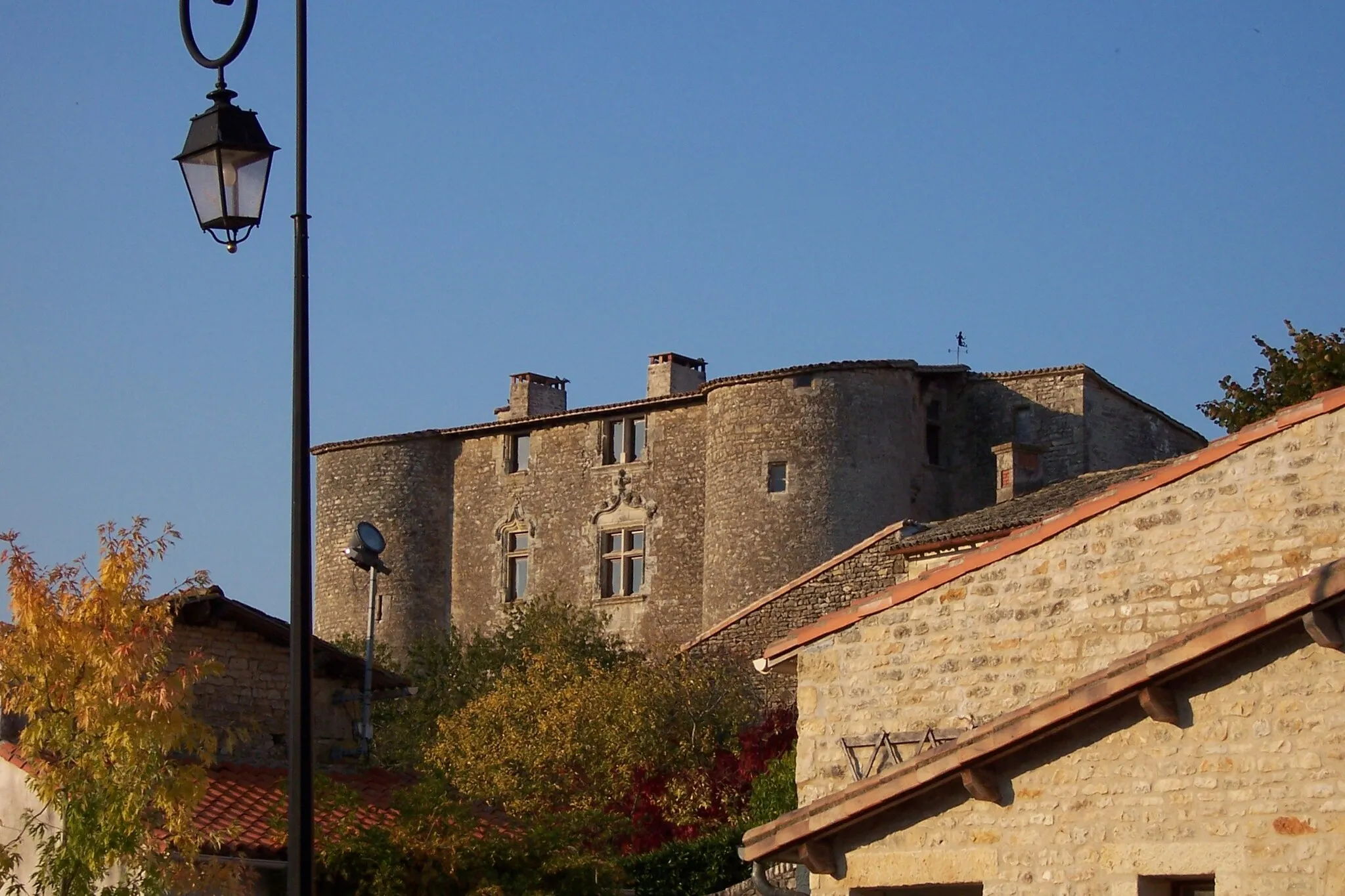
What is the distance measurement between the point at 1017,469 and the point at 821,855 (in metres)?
24.3

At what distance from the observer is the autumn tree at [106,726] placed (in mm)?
13773

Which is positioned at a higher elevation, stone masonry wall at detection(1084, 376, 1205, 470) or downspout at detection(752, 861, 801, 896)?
stone masonry wall at detection(1084, 376, 1205, 470)

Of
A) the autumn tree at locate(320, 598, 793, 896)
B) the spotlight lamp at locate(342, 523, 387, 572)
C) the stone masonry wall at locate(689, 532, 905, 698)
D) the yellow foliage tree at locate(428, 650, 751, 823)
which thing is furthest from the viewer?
the stone masonry wall at locate(689, 532, 905, 698)

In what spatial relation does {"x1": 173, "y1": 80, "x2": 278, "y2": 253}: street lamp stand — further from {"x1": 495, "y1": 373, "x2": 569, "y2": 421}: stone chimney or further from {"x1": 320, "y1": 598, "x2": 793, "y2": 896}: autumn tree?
{"x1": 495, "y1": 373, "x2": 569, "y2": 421}: stone chimney

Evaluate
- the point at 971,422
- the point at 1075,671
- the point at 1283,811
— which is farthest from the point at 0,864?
the point at 971,422

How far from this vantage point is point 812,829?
478 inches

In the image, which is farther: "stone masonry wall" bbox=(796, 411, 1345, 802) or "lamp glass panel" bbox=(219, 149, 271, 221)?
"stone masonry wall" bbox=(796, 411, 1345, 802)

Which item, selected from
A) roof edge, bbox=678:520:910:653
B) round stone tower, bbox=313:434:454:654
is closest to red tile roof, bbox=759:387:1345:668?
roof edge, bbox=678:520:910:653

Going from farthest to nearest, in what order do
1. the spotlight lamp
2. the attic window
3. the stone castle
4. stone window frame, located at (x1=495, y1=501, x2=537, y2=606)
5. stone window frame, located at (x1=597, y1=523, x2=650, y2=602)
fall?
1. stone window frame, located at (x1=495, y1=501, x2=537, y2=606)
2. stone window frame, located at (x1=597, y1=523, x2=650, y2=602)
3. the attic window
4. the stone castle
5. the spotlight lamp

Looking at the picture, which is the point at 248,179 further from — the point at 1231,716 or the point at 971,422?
the point at 971,422

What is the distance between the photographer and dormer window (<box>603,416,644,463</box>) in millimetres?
45938

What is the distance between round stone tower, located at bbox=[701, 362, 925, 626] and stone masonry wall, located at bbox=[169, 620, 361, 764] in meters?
20.8

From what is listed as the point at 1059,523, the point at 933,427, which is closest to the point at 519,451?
the point at 933,427

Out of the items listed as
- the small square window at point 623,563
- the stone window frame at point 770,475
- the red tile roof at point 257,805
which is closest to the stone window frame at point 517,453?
the small square window at point 623,563
